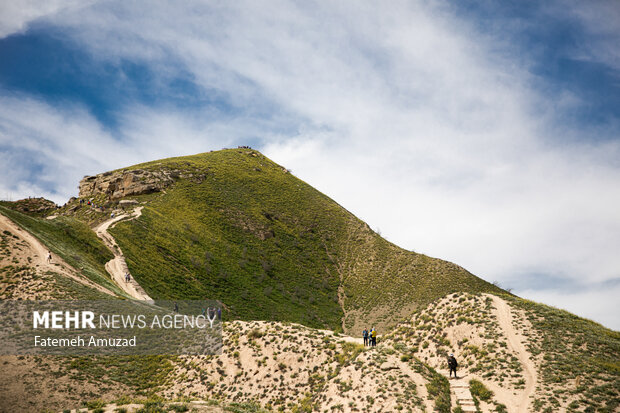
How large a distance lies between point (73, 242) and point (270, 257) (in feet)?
139

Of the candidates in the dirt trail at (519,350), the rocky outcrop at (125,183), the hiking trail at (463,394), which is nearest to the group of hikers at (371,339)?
the hiking trail at (463,394)

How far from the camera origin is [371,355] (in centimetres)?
2492

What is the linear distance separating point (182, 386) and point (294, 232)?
68412mm

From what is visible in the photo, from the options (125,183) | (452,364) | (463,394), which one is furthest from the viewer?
(125,183)

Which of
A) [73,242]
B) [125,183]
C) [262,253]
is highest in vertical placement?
[125,183]

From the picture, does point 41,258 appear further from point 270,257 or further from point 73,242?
point 270,257

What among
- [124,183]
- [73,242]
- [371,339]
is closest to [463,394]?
[371,339]

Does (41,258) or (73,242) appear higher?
(73,242)

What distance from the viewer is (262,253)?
82562 millimetres

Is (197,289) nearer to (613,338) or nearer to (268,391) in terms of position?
(268,391)

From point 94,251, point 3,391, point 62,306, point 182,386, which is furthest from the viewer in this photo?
point 94,251

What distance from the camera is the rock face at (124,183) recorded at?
8488 cm

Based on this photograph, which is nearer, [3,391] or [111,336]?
[3,391]

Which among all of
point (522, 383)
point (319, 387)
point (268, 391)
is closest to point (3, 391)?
point (268, 391)
